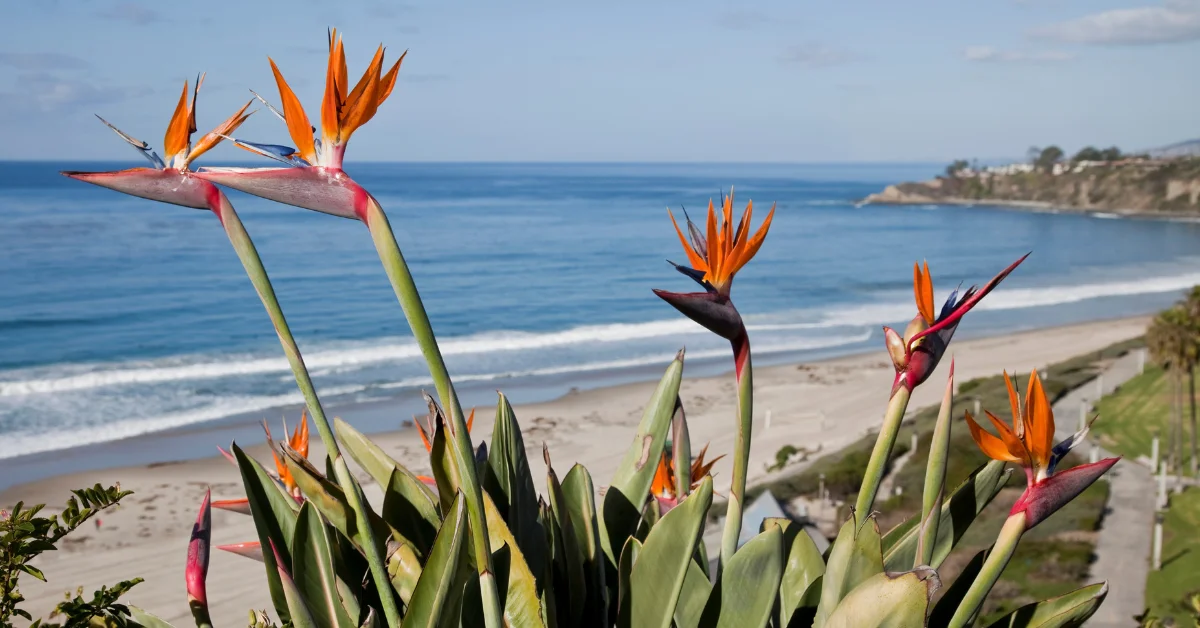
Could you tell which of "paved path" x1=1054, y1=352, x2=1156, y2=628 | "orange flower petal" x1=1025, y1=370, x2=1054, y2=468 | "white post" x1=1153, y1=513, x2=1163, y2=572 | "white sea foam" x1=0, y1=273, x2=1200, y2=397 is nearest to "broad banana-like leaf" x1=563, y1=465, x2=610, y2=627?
"orange flower petal" x1=1025, y1=370, x2=1054, y2=468

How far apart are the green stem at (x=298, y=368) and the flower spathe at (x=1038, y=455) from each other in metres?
0.66

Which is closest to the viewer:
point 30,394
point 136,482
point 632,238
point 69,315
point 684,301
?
point 684,301

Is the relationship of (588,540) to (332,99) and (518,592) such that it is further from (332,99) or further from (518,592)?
(332,99)

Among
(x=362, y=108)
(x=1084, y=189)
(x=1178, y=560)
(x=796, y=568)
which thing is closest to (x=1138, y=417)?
(x=1178, y=560)

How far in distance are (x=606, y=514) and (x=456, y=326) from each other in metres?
20.9

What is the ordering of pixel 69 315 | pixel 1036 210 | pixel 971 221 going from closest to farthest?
1. pixel 69 315
2. pixel 971 221
3. pixel 1036 210

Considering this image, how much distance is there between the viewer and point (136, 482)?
1148cm

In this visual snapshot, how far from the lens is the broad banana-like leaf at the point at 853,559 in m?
1.07

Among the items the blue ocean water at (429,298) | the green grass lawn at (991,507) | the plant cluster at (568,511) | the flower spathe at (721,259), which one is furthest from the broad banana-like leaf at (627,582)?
the blue ocean water at (429,298)

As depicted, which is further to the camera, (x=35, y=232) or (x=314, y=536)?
(x=35, y=232)

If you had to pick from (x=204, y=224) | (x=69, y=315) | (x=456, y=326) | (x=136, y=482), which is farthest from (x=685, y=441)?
(x=204, y=224)

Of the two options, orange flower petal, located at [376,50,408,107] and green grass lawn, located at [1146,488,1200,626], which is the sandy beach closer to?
green grass lawn, located at [1146,488,1200,626]

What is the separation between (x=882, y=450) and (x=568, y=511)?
50 centimetres

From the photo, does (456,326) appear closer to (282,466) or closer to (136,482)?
(136,482)
